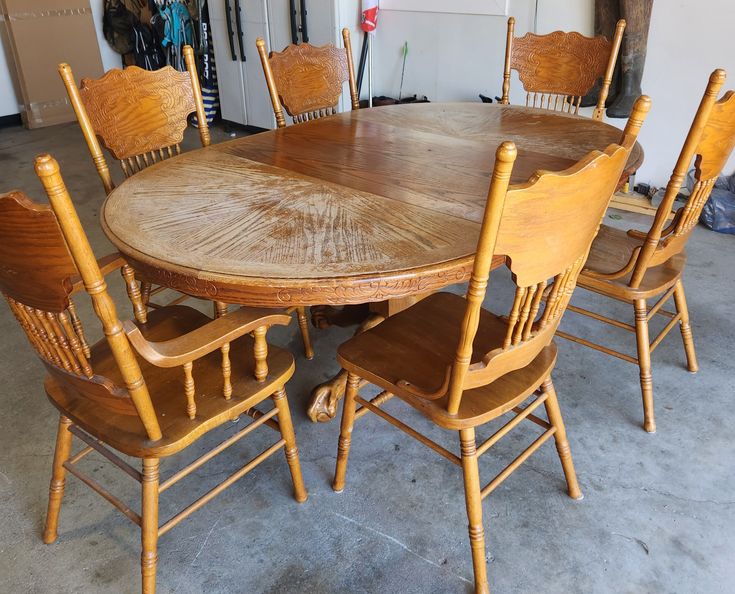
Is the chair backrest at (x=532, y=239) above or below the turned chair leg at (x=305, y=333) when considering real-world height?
above

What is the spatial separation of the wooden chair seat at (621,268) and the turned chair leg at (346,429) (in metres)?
0.85

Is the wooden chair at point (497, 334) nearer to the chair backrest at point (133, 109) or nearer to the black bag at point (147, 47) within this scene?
the chair backrest at point (133, 109)

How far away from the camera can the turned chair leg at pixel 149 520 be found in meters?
1.31

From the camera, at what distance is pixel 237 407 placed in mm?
1372

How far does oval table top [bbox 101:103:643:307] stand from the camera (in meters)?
1.25

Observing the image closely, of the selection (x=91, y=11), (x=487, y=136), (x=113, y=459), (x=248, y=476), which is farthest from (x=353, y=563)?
(x=91, y=11)

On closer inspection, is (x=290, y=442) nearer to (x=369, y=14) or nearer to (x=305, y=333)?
(x=305, y=333)

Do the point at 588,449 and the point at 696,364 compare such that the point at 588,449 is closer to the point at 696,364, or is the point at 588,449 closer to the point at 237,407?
the point at 696,364

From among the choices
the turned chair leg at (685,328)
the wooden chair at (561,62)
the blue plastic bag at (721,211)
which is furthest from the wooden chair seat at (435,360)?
the blue plastic bag at (721,211)

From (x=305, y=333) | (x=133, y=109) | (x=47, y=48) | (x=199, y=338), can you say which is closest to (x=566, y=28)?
(x=305, y=333)

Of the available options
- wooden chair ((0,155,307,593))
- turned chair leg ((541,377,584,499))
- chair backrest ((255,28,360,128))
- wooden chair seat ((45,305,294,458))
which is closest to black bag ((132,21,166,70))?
chair backrest ((255,28,360,128))

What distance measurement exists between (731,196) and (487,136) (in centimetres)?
209

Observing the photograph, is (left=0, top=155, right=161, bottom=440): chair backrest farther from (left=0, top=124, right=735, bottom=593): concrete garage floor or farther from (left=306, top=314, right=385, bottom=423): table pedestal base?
(left=306, top=314, right=385, bottom=423): table pedestal base

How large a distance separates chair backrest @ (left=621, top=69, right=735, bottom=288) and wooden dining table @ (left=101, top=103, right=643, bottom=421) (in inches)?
6.4
